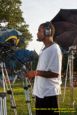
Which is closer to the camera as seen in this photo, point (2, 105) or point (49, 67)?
point (49, 67)

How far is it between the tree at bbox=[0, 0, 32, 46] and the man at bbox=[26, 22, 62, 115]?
4899cm

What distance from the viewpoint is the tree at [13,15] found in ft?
188

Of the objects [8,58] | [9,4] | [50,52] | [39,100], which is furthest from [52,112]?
→ [9,4]

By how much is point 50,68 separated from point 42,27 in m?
0.67

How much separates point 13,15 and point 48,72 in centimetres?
5137

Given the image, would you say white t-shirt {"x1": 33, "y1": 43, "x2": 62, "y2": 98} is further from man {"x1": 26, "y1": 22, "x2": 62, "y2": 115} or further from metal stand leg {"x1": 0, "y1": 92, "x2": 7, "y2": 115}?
metal stand leg {"x1": 0, "y1": 92, "x2": 7, "y2": 115}

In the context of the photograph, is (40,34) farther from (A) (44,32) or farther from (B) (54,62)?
(B) (54,62)

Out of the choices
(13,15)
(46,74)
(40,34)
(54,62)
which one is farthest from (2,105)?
(13,15)

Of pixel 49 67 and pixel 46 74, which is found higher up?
pixel 49 67

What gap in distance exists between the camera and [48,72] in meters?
7.66

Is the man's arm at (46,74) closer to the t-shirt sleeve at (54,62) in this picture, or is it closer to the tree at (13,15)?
the t-shirt sleeve at (54,62)

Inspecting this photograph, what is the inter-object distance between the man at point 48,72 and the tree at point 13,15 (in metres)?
49.0

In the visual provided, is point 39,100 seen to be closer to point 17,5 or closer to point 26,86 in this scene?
point 26,86

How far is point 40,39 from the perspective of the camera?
7711 millimetres
